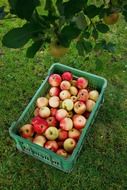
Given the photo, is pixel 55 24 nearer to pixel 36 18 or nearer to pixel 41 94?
pixel 36 18

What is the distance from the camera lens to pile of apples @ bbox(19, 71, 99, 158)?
287cm

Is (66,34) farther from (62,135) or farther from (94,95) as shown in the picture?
(94,95)

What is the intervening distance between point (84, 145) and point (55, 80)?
2.16 ft

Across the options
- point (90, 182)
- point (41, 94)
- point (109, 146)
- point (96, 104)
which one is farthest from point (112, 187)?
point (41, 94)

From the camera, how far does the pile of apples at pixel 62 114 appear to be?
2.87 meters

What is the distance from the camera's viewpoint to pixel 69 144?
281 cm

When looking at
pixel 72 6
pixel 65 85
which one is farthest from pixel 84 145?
pixel 72 6

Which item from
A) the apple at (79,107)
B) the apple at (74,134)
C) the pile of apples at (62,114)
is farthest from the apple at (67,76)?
the apple at (74,134)

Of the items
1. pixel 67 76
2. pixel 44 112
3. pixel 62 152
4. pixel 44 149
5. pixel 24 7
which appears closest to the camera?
pixel 24 7

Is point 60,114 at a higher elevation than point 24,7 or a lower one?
lower

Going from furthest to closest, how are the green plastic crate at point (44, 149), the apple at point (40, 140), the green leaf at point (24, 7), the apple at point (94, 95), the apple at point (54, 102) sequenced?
the apple at point (94, 95) → the apple at point (54, 102) → the apple at point (40, 140) → the green plastic crate at point (44, 149) → the green leaf at point (24, 7)

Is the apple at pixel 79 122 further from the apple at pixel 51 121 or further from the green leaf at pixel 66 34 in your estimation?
the green leaf at pixel 66 34

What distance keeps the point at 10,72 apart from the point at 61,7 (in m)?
2.65

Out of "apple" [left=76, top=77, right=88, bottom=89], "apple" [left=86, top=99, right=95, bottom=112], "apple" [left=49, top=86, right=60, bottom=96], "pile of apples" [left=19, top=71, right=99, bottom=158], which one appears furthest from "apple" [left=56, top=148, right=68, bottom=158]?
"apple" [left=76, top=77, right=88, bottom=89]
